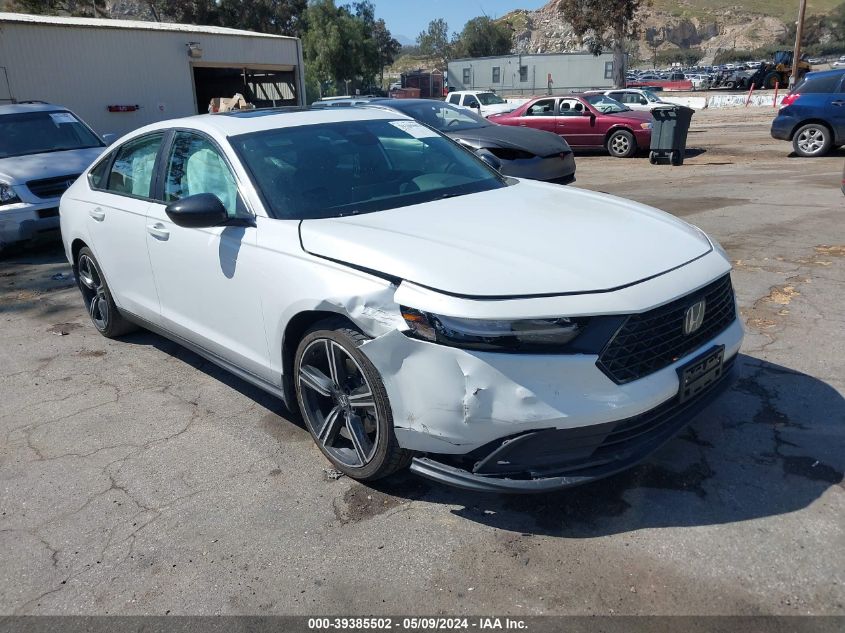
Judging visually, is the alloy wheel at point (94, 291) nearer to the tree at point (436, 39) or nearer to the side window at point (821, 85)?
the side window at point (821, 85)

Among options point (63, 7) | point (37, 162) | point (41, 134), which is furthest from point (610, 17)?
point (63, 7)

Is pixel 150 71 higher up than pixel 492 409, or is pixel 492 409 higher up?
pixel 150 71

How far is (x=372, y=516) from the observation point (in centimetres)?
311

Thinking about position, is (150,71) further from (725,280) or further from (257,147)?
(725,280)

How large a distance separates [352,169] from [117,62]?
17579mm

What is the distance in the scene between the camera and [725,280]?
3352 mm

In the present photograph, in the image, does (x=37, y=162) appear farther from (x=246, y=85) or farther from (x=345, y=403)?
(x=246, y=85)

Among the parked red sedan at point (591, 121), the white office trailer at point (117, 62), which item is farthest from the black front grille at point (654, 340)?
the white office trailer at point (117, 62)

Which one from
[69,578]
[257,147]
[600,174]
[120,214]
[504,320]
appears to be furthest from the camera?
[600,174]

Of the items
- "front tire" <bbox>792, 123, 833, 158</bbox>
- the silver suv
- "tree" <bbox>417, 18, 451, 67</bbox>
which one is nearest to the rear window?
"front tire" <bbox>792, 123, 833, 158</bbox>

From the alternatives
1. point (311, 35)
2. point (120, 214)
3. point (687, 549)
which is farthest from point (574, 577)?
point (311, 35)

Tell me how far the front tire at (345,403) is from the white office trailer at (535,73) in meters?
46.1

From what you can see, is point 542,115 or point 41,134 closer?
point 41,134

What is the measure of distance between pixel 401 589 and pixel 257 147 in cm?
244
